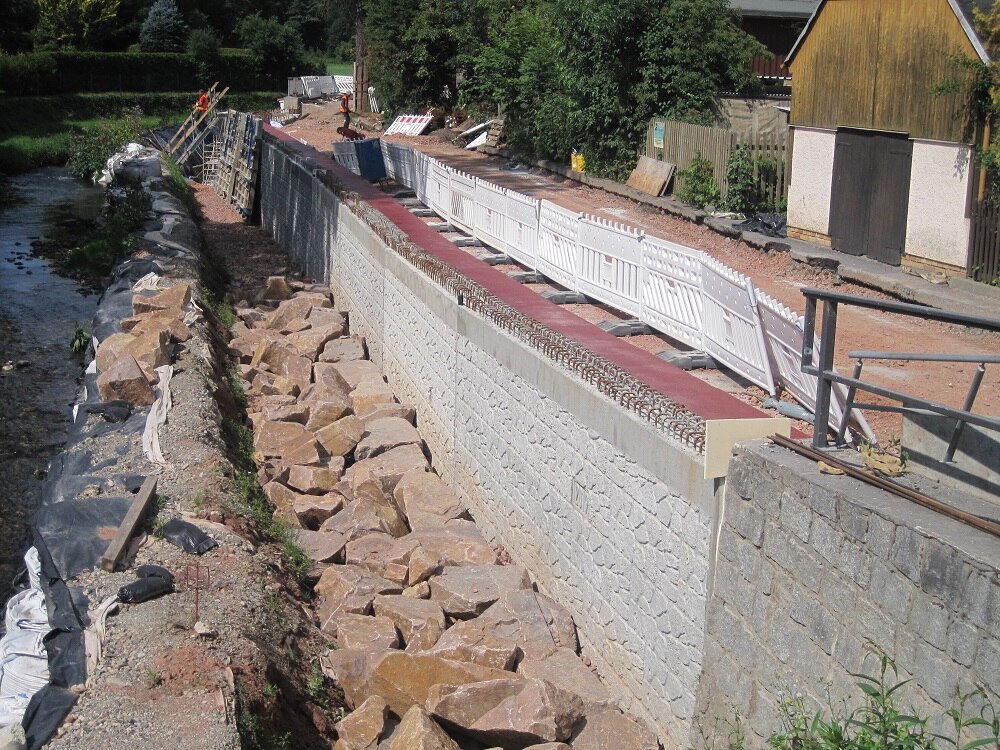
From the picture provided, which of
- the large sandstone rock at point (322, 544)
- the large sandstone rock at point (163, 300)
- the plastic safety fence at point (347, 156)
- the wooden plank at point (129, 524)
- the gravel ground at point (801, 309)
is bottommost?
the large sandstone rock at point (322, 544)

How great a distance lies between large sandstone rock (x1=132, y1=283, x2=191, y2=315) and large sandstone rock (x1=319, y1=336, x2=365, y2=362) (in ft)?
7.06

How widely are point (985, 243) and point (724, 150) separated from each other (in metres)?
7.39

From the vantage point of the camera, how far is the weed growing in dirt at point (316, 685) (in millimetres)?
7289

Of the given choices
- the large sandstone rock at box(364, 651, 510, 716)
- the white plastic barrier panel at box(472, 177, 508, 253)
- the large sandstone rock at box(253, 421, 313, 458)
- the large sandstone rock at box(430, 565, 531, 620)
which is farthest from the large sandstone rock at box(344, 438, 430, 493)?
the white plastic barrier panel at box(472, 177, 508, 253)

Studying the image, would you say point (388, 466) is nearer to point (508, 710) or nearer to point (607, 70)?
point (508, 710)

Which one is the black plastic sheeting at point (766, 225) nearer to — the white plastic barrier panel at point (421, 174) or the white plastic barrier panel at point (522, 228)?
the white plastic barrier panel at point (522, 228)

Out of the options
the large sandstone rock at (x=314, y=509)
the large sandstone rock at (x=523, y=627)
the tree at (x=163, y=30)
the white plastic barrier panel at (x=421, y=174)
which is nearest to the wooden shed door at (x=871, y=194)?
the white plastic barrier panel at (x=421, y=174)

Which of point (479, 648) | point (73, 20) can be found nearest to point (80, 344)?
point (479, 648)

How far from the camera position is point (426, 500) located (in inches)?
422

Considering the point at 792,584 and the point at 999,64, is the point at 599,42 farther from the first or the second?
the point at 792,584

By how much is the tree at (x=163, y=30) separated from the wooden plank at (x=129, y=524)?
63155 mm

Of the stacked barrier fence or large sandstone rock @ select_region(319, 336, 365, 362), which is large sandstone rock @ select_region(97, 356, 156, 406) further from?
the stacked barrier fence

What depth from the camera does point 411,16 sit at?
38000 millimetres

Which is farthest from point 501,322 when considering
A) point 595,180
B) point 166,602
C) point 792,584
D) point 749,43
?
point 749,43
